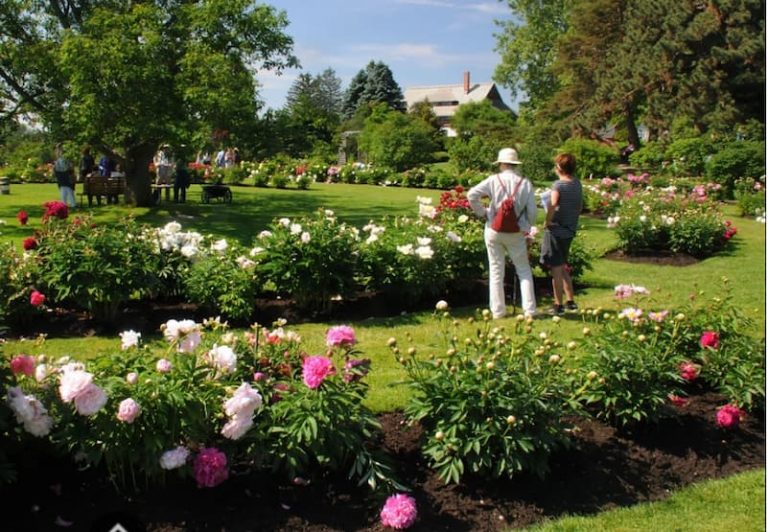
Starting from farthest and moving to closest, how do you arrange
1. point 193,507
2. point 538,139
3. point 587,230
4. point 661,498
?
1. point 538,139
2. point 587,230
3. point 661,498
4. point 193,507

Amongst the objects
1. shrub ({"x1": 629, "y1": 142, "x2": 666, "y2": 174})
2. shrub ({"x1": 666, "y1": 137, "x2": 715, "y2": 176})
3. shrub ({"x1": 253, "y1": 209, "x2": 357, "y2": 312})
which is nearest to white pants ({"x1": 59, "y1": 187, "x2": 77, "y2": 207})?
shrub ({"x1": 253, "y1": 209, "x2": 357, "y2": 312})

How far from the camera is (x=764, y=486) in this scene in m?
3.71

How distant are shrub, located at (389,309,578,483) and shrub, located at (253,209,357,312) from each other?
3.12m

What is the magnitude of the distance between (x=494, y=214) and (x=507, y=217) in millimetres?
142

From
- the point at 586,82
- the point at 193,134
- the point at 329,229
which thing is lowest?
the point at 329,229

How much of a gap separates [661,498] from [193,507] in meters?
2.24

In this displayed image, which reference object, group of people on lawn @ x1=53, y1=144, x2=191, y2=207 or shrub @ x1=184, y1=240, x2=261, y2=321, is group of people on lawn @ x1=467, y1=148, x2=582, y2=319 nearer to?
shrub @ x1=184, y1=240, x2=261, y2=321

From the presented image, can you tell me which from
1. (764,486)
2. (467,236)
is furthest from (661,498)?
(467,236)

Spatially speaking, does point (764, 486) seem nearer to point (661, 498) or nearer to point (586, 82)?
point (661, 498)

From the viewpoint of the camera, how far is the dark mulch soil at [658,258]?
10.2 metres

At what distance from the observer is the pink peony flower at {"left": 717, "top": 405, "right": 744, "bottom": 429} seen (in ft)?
13.2

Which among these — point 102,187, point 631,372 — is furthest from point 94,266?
point 102,187

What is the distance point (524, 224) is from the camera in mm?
6703

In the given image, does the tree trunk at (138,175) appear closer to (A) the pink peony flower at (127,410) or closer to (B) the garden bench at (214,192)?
(B) the garden bench at (214,192)
